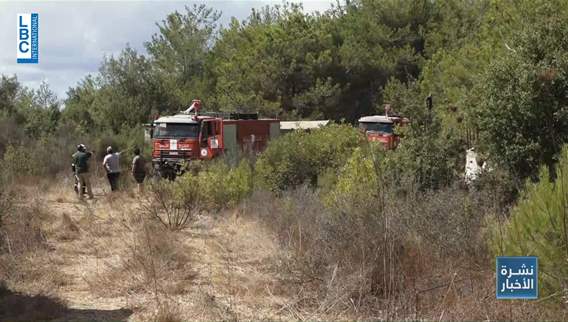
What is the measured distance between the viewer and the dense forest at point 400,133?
778 centimetres

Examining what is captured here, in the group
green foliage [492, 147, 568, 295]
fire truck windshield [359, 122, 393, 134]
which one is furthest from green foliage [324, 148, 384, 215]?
fire truck windshield [359, 122, 393, 134]

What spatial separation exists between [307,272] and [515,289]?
3072 mm

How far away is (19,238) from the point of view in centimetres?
1116

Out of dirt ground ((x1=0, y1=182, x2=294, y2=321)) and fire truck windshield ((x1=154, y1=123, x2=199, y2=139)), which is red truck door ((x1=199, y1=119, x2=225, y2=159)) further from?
dirt ground ((x1=0, y1=182, x2=294, y2=321))

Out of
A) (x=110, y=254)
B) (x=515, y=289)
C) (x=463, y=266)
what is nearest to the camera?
(x=515, y=289)

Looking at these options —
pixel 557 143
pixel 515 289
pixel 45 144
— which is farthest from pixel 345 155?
pixel 45 144

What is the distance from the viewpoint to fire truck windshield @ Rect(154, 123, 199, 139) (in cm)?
2542

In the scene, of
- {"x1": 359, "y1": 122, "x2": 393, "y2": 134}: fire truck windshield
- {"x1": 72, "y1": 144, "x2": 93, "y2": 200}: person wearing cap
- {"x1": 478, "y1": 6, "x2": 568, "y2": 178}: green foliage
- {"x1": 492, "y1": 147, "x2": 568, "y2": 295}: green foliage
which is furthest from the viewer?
{"x1": 359, "y1": 122, "x2": 393, "y2": 134}: fire truck windshield

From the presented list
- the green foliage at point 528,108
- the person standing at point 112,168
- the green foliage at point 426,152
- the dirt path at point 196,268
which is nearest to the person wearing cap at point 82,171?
the person standing at point 112,168

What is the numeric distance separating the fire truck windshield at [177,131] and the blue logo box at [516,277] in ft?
66.2

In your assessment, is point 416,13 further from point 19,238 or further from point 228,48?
point 19,238

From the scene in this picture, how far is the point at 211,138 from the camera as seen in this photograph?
25625 millimetres

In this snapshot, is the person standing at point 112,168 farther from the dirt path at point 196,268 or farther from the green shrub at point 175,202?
the green shrub at point 175,202

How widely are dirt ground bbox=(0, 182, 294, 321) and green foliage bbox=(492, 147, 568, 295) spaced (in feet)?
8.21
